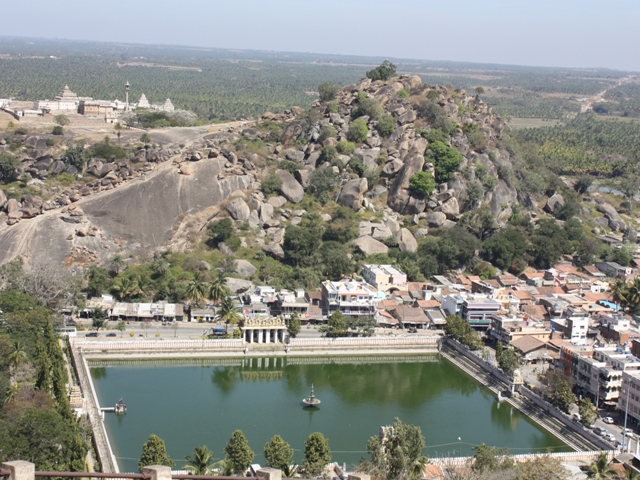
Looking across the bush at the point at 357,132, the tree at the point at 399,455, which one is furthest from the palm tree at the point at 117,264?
the tree at the point at 399,455

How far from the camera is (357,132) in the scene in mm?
55469

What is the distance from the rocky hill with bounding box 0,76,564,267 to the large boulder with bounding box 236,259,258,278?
7.17 ft

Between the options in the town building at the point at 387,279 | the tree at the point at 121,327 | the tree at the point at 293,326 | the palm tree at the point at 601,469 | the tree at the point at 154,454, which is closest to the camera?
the tree at the point at 154,454

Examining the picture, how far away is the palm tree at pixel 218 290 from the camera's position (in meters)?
39.6

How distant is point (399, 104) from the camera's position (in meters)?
58.6

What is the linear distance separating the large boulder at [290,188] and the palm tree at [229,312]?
1397cm

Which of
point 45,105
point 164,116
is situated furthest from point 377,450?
point 45,105

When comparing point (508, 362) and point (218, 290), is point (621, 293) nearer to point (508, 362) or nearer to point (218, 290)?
point (508, 362)

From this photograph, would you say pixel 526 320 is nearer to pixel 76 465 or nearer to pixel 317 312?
pixel 317 312

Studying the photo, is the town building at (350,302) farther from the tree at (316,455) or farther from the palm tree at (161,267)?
the tree at (316,455)

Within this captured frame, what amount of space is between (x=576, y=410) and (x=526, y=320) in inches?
307

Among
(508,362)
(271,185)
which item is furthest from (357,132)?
(508,362)

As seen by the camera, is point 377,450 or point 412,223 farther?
point 412,223

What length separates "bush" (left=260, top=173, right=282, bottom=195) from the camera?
50.3 meters
